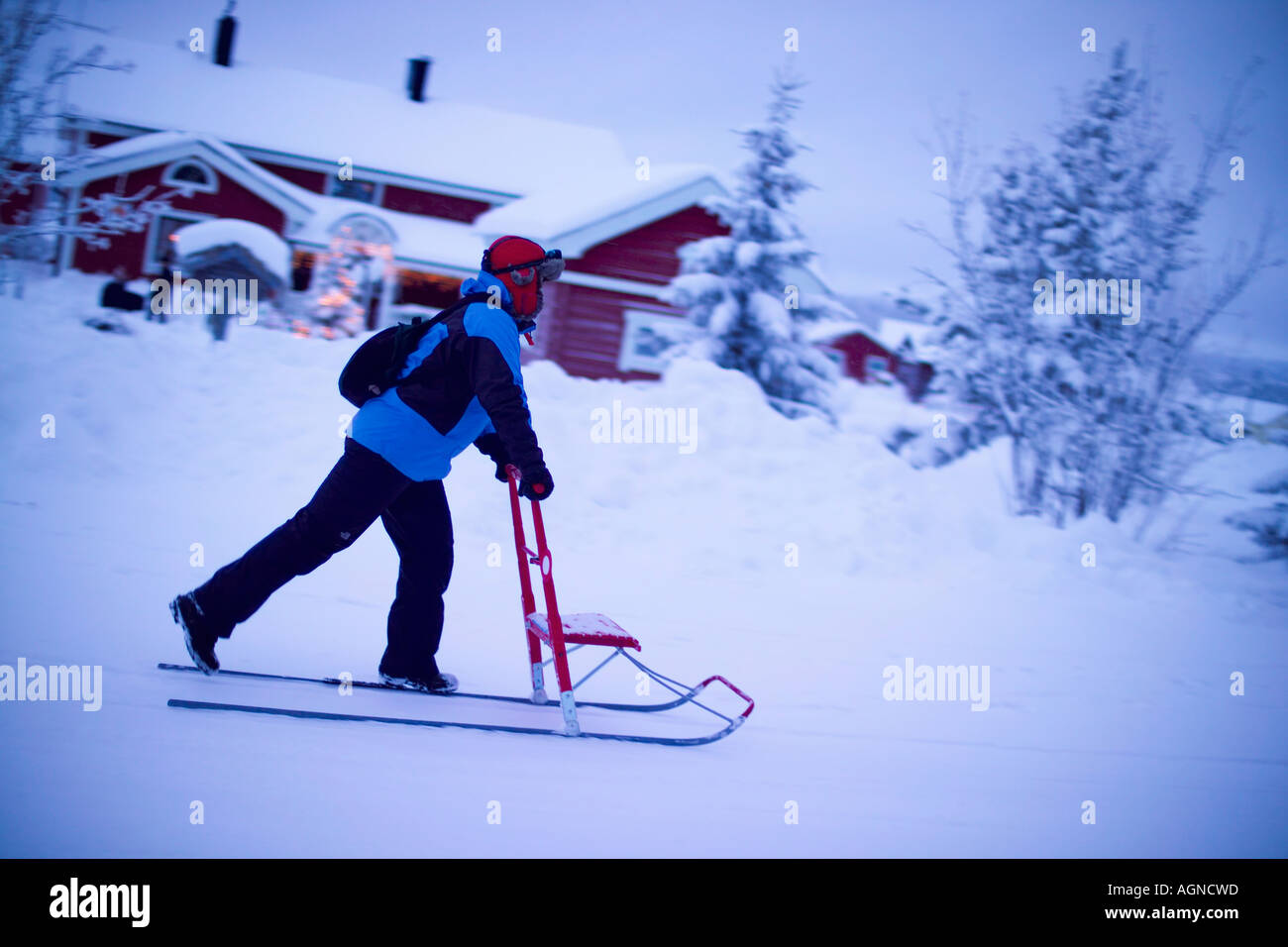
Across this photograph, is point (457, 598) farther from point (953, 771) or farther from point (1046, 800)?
point (1046, 800)

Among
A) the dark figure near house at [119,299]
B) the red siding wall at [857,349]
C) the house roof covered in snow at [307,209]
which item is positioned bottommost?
the dark figure near house at [119,299]

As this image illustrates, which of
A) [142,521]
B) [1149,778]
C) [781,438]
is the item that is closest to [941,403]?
[781,438]

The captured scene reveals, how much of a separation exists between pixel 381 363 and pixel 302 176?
19.8m

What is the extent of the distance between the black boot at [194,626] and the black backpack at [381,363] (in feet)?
2.92

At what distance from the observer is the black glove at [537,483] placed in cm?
284

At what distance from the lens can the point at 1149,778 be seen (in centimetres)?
344

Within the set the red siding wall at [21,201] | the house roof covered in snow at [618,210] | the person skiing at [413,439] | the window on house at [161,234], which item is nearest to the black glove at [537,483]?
the person skiing at [413,439]

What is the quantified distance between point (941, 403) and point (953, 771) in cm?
1032

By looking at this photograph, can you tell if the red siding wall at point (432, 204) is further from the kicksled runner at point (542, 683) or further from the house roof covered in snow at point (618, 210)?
the kicksled runner at point (542, 683)

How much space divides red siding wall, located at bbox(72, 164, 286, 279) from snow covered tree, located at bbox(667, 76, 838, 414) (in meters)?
11.7

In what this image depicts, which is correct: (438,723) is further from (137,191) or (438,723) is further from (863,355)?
(863,355)

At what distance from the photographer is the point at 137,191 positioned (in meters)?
18.9

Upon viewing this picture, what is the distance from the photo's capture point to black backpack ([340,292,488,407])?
3002mm

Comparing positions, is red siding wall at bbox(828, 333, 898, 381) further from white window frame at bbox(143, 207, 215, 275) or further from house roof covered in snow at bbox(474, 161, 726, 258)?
white window frame at bbox(143, 207, 215, 275)
